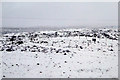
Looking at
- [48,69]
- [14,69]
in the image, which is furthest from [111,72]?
[14,69]

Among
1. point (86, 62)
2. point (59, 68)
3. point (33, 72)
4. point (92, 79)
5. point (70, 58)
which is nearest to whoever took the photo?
point (92, 79)

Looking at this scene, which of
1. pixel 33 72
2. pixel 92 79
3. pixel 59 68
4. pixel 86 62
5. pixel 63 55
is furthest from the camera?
pixel 63 55

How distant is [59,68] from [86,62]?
3415mm


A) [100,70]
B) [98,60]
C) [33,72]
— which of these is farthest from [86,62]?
[33,72]

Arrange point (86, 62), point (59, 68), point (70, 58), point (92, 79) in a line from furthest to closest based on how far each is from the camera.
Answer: point (70, 58) < point (86, 62) < point (59, 68) < point (92, 79)

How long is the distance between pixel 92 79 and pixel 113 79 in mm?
1473

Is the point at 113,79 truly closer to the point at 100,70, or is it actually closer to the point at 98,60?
the point at 100,70

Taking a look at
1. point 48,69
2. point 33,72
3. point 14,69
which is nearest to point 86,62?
point 48,69

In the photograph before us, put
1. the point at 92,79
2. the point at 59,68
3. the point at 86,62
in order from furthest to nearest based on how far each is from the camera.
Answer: the point at 86,62
the point at 59,68
the point at 92,79

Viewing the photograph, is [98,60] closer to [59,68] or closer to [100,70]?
[100,70]

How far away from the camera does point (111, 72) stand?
14.1m

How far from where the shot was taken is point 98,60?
59.0 feet

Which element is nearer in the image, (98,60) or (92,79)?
(92,79)

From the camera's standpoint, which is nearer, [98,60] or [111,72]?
[111,72]
